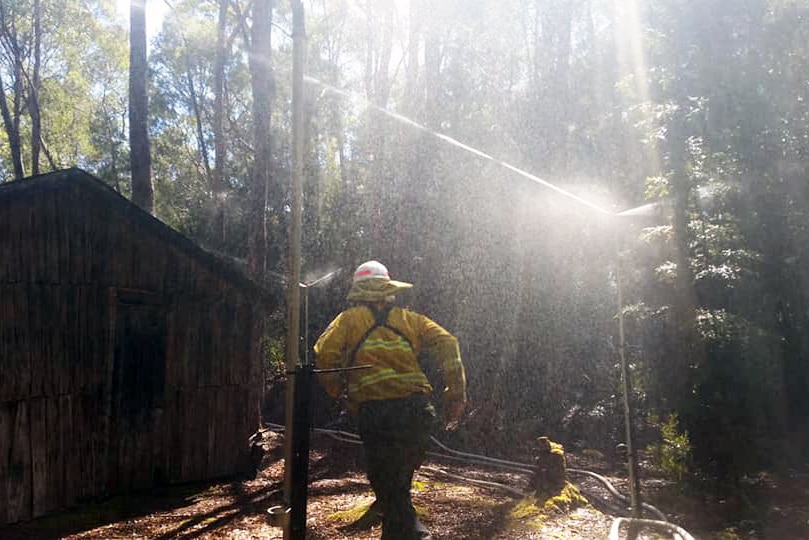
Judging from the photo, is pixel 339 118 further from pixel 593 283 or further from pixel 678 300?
pixel 678 300

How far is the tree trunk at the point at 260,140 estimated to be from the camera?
601 inches

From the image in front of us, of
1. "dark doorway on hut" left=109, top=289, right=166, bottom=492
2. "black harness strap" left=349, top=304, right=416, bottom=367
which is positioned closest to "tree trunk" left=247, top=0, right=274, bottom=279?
"dark doorway on hut" left=109, top=289, right=166, bottom=492

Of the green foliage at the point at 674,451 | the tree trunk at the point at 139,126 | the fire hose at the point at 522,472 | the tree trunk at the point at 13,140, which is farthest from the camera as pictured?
the tree trunk at the point at 13,140

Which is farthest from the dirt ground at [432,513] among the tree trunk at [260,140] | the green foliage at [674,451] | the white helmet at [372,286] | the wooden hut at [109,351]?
the tree trunk at [260,140]

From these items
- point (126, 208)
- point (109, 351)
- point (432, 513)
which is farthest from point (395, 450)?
point (126, 208)

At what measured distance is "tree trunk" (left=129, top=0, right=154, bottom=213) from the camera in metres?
14.6

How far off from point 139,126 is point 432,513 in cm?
1126

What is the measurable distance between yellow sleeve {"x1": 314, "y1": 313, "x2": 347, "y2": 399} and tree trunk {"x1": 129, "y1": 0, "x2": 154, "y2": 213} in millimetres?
10905

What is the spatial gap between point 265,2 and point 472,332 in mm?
9476

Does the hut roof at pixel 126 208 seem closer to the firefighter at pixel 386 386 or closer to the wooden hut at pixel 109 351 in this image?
the wooden hut at pixel 109 351

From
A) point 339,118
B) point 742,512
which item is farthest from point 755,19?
point 339,118

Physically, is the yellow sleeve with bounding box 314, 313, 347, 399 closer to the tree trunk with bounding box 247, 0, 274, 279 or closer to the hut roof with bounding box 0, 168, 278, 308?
the hut roof with bounding box 0, 168, 278, 308

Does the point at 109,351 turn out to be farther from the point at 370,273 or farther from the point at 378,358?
the point at 378,358

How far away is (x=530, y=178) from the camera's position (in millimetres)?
6477
